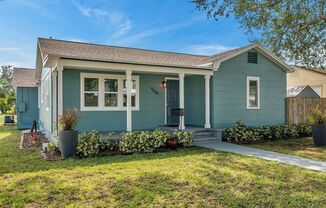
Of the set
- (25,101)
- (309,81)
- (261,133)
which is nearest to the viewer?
(261,133)

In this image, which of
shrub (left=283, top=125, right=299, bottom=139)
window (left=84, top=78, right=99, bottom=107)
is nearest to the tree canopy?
shrub (left=283, top=125, right=299, bottom=139)

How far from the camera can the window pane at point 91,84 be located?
34.1ft

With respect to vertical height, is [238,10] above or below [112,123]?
above

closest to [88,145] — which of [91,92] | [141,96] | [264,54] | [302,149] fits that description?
[91,92]

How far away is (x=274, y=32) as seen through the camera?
41.4 ft

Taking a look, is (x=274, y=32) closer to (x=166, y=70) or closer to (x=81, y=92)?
(x=166, y=70)

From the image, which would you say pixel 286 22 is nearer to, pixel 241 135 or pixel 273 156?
pixel 241 135

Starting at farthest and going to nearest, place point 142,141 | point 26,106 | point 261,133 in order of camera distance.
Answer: point 26,106
point 261,133
point 142,141

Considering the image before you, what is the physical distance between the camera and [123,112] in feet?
36.4

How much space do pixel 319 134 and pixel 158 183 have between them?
7.64 metres

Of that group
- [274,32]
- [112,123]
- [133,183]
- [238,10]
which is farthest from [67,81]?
[274,32]

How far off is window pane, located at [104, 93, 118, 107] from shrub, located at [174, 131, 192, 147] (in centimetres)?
325

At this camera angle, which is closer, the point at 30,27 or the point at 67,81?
the point at 67,81

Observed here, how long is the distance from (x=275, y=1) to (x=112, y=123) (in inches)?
324
